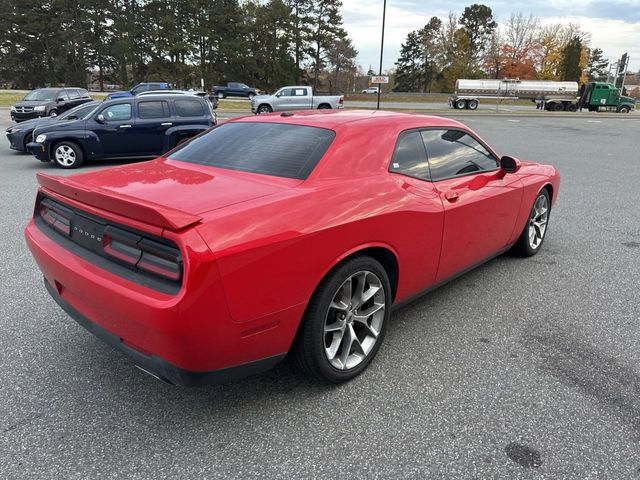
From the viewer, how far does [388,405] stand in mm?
2428

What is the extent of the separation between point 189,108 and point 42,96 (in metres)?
13.1

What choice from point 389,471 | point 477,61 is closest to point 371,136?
point 389,471

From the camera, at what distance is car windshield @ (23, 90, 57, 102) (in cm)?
1945

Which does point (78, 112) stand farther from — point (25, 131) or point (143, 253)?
point (143, 253)

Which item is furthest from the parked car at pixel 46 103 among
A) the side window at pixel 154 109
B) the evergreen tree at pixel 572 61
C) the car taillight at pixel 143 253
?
the evergreen tree at pixel 572 61

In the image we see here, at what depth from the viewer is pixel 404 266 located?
2.81 m

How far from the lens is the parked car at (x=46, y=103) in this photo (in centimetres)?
1848

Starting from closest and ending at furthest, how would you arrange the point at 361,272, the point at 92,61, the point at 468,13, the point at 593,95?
the point at 361,272, the point at 593,95, the point at 92,61, the point at 468,13

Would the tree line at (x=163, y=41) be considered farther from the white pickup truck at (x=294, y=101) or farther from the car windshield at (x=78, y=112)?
the car windshield at (x=78, y=112)

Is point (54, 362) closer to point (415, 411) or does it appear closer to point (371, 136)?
point (415, 411)

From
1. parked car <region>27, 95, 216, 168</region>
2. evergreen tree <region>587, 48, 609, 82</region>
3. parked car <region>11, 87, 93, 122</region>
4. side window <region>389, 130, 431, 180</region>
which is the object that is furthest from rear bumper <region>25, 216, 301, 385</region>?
evergreen tree <region>587, 48, 609, 82</region>

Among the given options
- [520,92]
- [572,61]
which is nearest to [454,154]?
[520,92]

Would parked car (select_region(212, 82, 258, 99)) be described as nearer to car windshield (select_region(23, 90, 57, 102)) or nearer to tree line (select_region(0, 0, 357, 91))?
tree line (select_region(0, 0, 357, 91))

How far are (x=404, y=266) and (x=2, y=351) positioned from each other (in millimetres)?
2631
